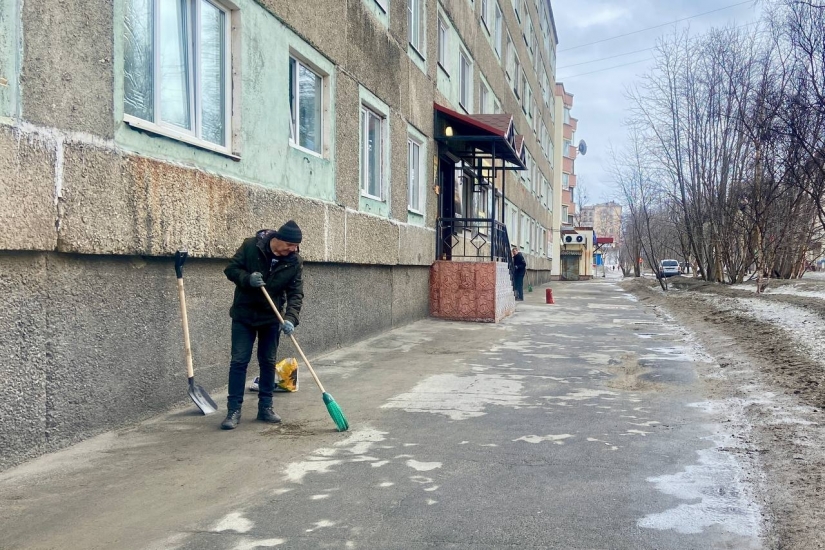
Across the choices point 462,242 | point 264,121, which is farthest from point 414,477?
point 462,242

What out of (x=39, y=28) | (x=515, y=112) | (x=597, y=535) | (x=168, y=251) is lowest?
(x=597, y=535)

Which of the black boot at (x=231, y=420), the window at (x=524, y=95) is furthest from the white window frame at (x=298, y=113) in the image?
the window at (x=524, y=95)

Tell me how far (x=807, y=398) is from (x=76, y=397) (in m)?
6.19

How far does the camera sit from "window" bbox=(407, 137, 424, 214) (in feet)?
43.8

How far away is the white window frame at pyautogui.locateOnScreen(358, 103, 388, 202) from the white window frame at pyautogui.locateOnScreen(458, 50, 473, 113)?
244 inches

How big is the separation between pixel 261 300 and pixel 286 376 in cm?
146

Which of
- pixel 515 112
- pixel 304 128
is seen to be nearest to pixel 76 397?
pixel 304 128

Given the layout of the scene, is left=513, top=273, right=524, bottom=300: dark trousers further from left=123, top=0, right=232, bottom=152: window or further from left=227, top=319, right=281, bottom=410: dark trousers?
left=227, top=319, right=281, bottom=410: dark trousers

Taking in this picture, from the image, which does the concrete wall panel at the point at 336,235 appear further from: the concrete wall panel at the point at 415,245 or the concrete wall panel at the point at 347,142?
the concrete wall panel at the point at 415,245

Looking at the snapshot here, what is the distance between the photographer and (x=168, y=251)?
5605 mm

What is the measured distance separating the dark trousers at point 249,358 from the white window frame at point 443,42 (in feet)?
36.3

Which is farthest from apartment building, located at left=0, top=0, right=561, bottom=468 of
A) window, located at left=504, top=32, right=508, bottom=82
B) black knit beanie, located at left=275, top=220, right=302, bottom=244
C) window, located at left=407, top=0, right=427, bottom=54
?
window, located at left=504, top=32, right=508, bottom=82

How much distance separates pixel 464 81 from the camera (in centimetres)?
1842

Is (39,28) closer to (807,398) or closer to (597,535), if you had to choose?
(597,535)
